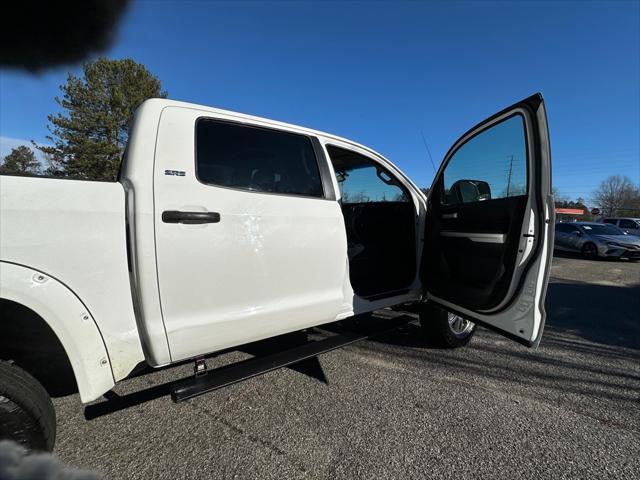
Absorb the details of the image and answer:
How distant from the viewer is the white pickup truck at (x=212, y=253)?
1496mm

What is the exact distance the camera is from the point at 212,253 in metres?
1.86

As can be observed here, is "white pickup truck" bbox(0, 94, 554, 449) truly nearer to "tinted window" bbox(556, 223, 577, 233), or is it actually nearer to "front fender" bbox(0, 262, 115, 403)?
"front fender" bbox(0, 262, 115, 403)

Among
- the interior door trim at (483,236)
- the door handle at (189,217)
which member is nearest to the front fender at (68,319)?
the door handle at (189,217)

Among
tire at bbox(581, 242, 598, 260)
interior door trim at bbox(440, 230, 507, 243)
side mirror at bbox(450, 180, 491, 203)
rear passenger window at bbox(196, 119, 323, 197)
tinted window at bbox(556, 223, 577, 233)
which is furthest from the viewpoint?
tinted window at bbox(556, 223, 577, 233)

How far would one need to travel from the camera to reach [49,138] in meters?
20.1

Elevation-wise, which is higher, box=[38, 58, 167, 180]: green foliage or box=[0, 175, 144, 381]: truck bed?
box=[38, 58, 167, 180]: green foliage

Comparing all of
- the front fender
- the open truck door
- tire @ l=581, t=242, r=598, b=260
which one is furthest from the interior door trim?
tire @ l=581, t=242, r=598, b=260

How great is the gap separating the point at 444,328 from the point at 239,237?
92.0 inches

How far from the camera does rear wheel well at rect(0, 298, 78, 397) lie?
1.63m

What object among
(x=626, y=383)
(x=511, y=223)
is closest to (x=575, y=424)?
(x=626, y=383)

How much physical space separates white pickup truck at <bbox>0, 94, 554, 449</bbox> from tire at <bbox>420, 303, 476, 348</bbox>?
264 millimetres

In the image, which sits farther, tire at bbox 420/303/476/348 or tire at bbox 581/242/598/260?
tire at bbox 581/242/598/260

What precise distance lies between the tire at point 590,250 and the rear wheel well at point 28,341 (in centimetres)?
1593

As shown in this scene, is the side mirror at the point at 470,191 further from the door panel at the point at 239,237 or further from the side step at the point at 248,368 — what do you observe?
the side step at the point at 248,368
